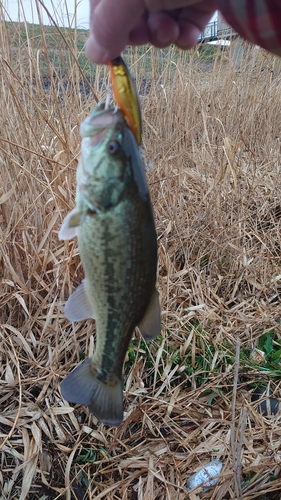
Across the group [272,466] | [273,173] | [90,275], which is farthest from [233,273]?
[90,275]

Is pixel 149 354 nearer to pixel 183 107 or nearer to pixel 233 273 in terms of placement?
pixel 233 273

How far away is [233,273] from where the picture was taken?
275 cm

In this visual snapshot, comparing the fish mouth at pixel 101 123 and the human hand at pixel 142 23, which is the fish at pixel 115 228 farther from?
the human hand at pixel 142 23

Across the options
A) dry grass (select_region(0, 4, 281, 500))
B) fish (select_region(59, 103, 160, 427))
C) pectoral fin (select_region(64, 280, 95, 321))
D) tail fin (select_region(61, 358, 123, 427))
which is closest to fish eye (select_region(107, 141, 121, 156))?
fish (select_region(59, 103, 160, 427))

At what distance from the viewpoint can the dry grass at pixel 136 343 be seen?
1.72 m

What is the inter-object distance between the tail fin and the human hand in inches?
28.0

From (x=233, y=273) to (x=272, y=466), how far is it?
1276 millimetres

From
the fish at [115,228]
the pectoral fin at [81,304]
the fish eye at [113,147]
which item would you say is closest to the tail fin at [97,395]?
the fish at [115,228]

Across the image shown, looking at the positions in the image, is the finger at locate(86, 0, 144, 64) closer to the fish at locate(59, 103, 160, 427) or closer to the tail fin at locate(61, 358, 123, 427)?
the fish at locate(59, 103, 160, 427)

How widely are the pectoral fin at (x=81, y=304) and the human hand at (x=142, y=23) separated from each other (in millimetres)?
504

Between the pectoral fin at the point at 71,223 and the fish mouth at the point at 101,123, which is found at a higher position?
the fish mouth at the point at 101,123

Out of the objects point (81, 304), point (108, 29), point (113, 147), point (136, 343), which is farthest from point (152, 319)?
point (136, 343)

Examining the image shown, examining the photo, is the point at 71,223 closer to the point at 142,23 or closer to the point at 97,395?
the point at 97,395

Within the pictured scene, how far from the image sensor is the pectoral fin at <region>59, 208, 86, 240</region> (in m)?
0.87
